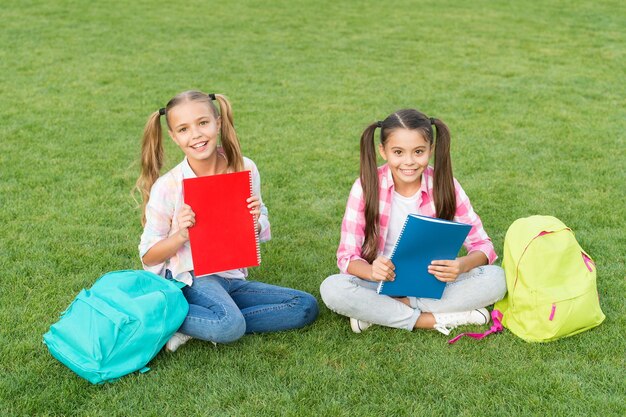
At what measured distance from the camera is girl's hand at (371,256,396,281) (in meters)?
3.42

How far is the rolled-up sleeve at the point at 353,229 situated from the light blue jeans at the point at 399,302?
0.30 feet

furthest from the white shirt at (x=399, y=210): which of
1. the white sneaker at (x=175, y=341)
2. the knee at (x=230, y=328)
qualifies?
the white sneaker at (x=175, y=341)

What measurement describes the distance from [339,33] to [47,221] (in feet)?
25.4

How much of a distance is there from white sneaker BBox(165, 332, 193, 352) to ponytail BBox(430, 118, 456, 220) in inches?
52.0

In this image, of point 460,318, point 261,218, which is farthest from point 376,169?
point 460,318

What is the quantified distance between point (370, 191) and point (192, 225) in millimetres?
862

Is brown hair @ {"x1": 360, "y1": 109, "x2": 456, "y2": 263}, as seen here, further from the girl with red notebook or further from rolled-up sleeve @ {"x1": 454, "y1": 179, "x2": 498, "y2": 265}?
the girl with red notebook

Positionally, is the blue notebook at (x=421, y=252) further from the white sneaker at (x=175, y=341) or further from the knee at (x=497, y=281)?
the white sneaker at (x=175, y=341)

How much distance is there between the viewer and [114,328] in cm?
313

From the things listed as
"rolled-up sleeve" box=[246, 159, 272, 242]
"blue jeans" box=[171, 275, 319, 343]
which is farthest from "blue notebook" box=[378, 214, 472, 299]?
"rolled-up sleeve" box=[246, 159, 272, 242]

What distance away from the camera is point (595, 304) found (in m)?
3.51

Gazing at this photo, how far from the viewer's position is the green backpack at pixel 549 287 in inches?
135

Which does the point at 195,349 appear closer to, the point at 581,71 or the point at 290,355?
the point at 290,355

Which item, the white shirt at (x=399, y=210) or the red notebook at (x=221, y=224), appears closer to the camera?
the red notebook at (x=221, y=224)
